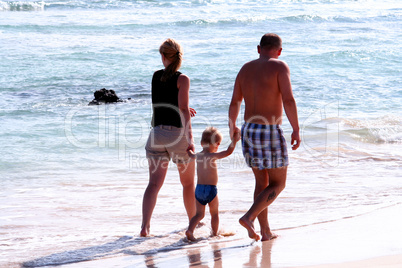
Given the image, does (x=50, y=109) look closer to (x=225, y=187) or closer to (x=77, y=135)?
(x=77, y=135)

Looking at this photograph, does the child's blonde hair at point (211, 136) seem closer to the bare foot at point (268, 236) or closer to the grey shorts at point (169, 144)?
the grey shorts at point (169, 144)

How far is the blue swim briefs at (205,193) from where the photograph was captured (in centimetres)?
454

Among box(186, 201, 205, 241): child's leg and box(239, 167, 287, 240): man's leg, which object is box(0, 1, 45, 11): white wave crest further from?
box(239, 167, 287, 240): man's leg

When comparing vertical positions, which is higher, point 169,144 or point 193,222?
point 169,144

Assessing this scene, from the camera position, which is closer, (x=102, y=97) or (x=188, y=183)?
(x=188, y=183)

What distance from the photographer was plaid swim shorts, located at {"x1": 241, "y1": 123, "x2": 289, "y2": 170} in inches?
164

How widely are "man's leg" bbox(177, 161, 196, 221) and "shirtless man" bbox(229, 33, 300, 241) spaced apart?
2.00ft

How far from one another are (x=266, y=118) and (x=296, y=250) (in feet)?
3.18

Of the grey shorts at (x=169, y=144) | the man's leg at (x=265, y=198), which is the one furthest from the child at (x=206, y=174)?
the man's leg at (x=265, y=198)

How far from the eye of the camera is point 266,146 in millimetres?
4180

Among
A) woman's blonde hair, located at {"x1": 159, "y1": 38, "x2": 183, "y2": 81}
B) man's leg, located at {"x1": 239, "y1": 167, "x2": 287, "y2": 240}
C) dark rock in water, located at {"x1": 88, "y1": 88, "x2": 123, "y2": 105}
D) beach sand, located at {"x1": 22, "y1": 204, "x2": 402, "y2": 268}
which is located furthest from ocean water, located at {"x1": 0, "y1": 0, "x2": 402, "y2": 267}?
woman's blonde hair, located at {"x1": 159, "y1": 38, "x2": 183, "y2": 81}

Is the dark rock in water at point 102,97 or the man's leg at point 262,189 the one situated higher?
the dark rock in water at point 102,97

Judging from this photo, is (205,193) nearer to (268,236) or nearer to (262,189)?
(262,189)

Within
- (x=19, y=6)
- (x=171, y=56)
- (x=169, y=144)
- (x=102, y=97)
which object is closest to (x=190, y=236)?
(x=169, y=144)
